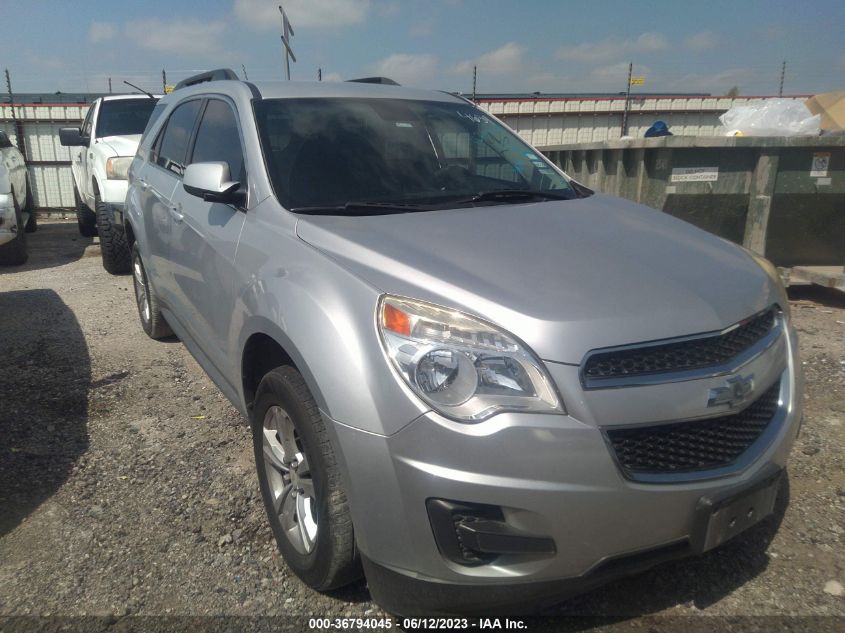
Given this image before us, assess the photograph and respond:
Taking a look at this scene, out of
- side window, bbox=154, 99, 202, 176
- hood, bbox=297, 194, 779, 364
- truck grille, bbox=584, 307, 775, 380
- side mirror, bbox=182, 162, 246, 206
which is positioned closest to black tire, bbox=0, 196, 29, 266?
side window, bbox=154, 99, 202, 176

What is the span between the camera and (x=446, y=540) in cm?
178

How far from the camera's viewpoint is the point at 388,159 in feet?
9.93

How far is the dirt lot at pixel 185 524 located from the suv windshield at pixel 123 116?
16.3 feet

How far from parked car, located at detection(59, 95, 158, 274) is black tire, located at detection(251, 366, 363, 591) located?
17.4ft

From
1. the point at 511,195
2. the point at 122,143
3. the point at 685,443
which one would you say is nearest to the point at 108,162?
the point at 122,143

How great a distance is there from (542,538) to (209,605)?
1236 millimetres

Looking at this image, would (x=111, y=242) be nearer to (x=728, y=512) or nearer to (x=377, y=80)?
(x=377, y=80)

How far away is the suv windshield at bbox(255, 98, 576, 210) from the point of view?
279 centimetres

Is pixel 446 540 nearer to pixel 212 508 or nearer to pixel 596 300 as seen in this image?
pixel 596 300

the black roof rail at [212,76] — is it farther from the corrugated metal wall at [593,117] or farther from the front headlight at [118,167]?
the corrugated metal wall at [593,117]

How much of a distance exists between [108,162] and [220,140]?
15.4ft

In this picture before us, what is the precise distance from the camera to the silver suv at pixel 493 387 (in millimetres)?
1759

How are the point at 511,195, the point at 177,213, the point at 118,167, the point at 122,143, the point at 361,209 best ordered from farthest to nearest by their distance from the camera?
the point at 122,143 → the point at 118,167 → the point at 177,213 → the point at 511,195 → the point at 361,209

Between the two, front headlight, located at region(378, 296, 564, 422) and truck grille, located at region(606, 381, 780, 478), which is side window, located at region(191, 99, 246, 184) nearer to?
front headlight, located at region(378, 296, 564, 422)
